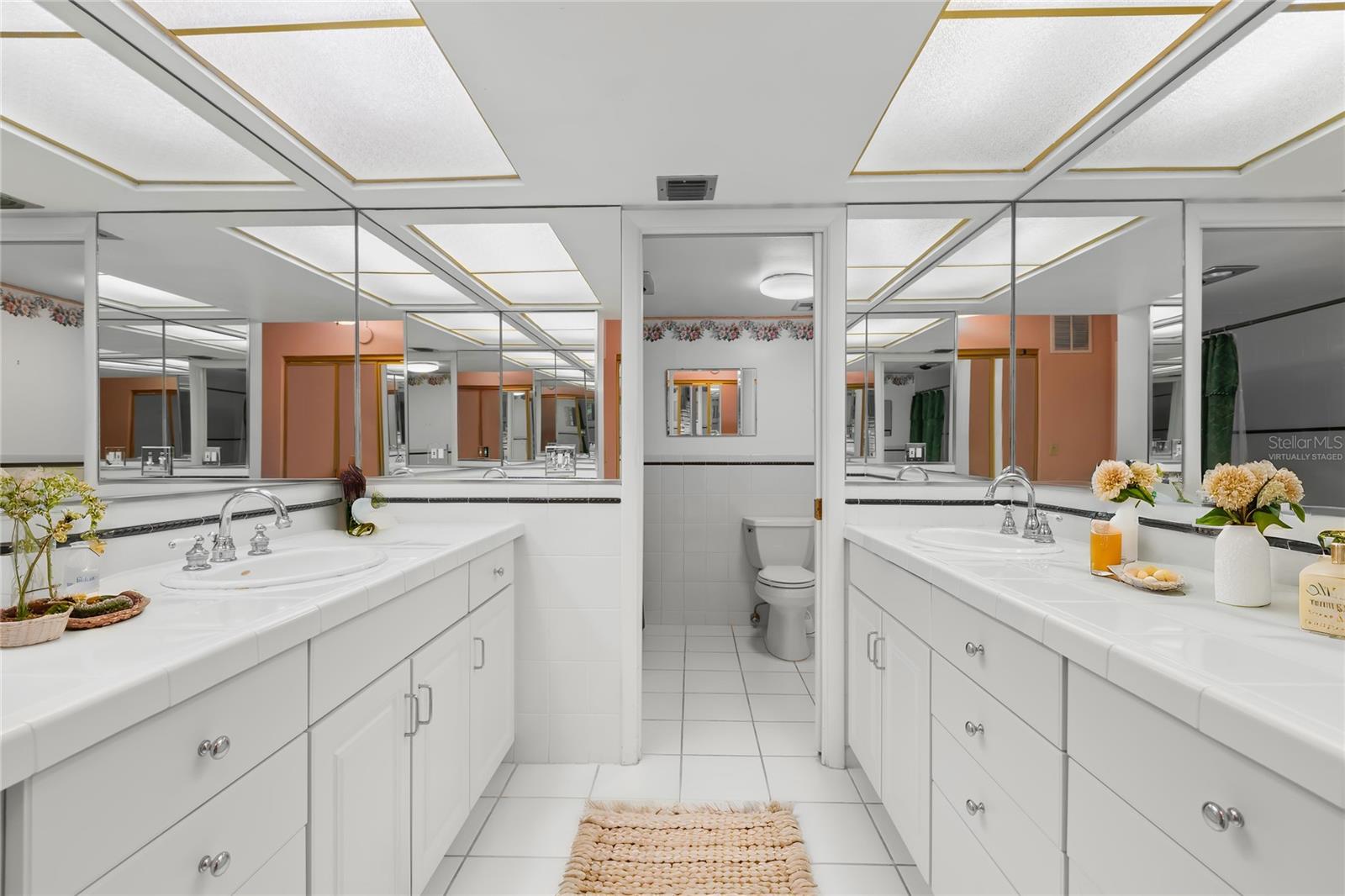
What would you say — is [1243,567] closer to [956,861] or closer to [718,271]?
[956,861]

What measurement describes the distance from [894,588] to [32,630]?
6.03ft

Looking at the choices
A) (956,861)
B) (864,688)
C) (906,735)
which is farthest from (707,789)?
(956,861)

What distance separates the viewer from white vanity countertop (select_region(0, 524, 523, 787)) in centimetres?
60

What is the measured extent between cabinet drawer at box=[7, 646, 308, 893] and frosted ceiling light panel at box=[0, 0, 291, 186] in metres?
1.21

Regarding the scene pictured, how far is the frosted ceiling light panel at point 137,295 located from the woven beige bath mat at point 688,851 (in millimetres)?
1801

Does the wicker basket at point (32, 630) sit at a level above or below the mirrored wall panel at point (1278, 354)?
below

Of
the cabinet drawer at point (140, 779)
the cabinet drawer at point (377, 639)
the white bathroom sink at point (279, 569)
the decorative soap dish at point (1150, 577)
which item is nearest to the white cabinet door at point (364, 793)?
the cabinet drawer at point (377, 639)

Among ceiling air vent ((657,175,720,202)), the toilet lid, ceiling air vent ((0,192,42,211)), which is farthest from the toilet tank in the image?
ceiling air vent ((0,192,42,211))

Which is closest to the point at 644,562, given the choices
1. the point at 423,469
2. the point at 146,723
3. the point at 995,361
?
the point at 423,469

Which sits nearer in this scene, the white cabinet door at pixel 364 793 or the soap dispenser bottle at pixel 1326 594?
the soap dispenser bottle at pixel 1326 594

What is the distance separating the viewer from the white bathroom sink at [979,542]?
1.64 metres

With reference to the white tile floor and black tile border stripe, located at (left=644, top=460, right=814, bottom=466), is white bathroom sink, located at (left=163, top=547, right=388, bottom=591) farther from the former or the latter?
black tile border stripe, located at (left=644, top=460, right=814, bottom=466)

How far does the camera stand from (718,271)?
3012mm

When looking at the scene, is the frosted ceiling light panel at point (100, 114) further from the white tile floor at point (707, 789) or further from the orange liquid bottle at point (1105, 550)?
the orange liquid bottle at point (1105, 550)
